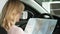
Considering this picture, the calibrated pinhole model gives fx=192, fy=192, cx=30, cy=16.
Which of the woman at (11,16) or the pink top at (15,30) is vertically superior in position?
the woman at (11,16)

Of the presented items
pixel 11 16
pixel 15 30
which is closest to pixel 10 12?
pixel 11 16

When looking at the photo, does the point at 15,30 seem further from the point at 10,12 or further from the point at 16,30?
the point at 10,12

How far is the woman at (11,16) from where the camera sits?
137cm

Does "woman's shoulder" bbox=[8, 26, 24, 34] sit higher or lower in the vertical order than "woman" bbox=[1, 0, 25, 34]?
lower

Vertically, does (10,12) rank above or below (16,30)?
above

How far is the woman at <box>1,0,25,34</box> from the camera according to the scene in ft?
4.49

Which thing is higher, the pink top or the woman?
the woman

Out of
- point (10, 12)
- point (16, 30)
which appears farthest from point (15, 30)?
point (10, 12)

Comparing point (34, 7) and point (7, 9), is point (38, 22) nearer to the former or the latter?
point (7, 9)

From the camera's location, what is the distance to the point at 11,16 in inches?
54.3

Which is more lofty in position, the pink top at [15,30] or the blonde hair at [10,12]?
the blonde hair at [10,12]

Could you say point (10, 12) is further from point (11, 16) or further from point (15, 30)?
point (15, 30)

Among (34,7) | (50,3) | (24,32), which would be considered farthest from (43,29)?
(50,3)

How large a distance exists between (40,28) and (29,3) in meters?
0.94
